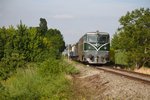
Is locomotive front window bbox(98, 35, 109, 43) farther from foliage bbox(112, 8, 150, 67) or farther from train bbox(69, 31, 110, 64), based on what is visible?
foliage bbox(112, 8, 150, 67)

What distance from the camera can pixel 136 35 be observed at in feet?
106

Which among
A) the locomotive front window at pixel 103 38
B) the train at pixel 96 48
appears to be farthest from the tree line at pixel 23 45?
the locomotive front window at pixel 103 38

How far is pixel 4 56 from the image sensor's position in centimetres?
3316

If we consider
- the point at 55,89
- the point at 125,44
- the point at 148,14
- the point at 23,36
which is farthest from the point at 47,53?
the point at 55,89

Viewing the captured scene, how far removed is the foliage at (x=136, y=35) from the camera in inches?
1270

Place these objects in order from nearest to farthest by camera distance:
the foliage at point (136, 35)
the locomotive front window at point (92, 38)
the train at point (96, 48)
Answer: the foliage at point (136, 35) < the train at point (96, 48) < the locomotive front window at point (92, 38)

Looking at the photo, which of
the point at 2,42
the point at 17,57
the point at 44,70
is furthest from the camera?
the point at 2,42

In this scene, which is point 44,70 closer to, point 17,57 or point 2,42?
point 17,57

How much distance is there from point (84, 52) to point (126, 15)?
18.8 ft

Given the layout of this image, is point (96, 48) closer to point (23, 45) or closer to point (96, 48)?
point (96, 48)

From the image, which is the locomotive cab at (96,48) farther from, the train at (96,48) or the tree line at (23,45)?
the tree line at (23,45)

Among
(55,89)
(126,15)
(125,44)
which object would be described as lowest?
(55,89)

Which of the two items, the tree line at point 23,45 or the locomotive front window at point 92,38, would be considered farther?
the locomotive front window at point 92,38

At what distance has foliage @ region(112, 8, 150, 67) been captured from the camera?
3225cm
